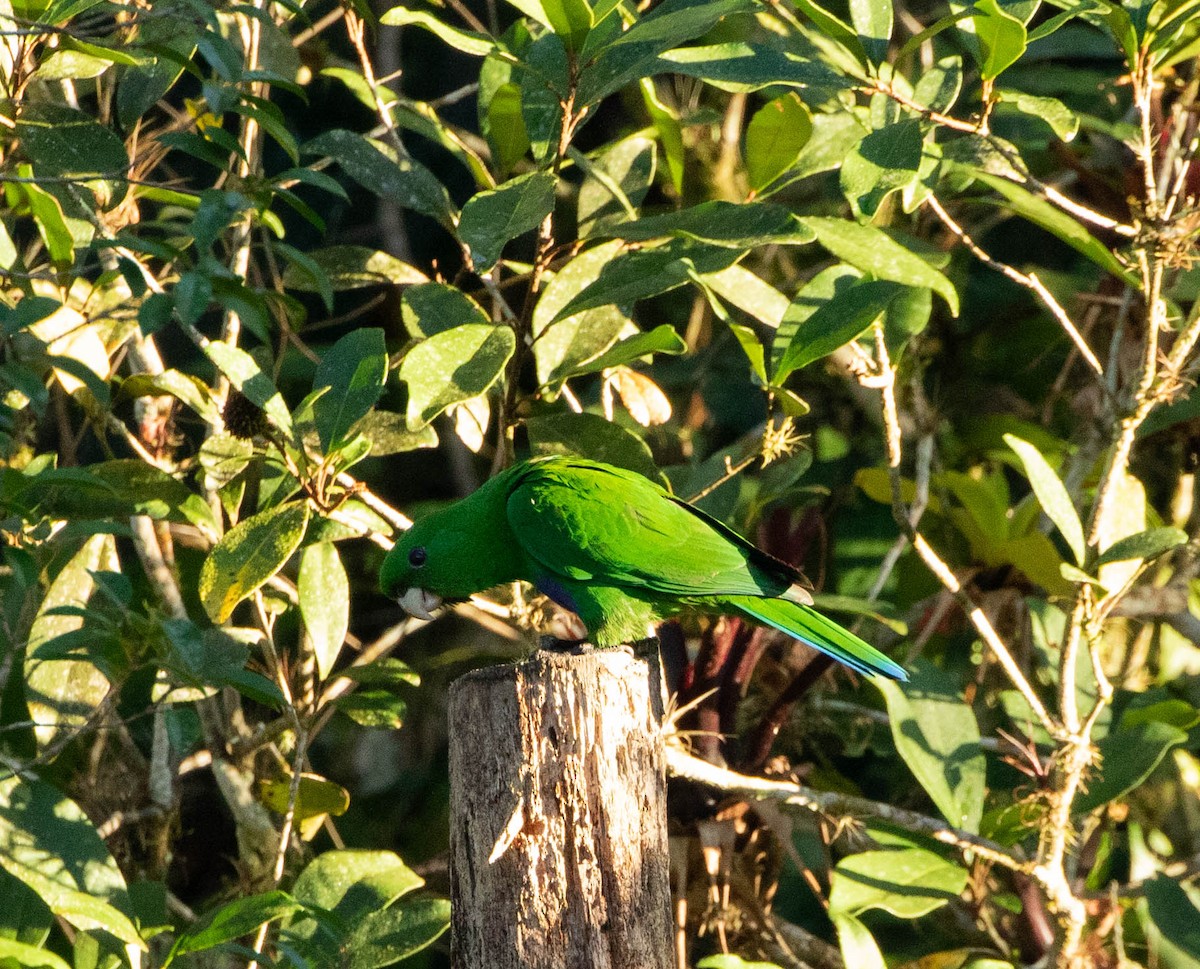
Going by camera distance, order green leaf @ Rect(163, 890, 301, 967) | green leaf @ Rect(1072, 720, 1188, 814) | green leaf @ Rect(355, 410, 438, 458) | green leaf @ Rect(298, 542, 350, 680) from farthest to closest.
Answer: green leaf @ Rect(1072, 720, 1188, 814)
green leaf @ Rect(355, 410, 438, 458)
green leaf @ Rect(298, 542, 350, 680)
green leaf @ Rect(163, 890, 301, 967)

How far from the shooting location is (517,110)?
10.7 ft

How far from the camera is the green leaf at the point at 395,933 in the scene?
2.91 m

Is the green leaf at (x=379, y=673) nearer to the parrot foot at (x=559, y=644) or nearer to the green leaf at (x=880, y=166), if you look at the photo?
the parrot foot at (x=559, y=644)

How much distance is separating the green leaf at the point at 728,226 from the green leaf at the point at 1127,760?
1.47 metres

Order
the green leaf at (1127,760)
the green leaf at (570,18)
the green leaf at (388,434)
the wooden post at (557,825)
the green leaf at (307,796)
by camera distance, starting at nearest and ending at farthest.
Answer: the wooden post at (557,825) → the green leaf at (570,18) → the green leaf at (388,434) → the green leaf at (1127,760) → the green leaf at (307,796)

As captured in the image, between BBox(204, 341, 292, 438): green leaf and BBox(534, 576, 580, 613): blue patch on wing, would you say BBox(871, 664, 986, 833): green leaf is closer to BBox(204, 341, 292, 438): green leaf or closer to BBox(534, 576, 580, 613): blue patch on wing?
BBox(534, 576, 580, 613): blue patch on wing

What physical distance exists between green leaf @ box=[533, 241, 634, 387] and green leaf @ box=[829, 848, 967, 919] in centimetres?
135

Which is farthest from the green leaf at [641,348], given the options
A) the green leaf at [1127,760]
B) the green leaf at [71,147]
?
the green leaf at [1127,760]

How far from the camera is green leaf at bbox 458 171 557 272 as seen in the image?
2.79m

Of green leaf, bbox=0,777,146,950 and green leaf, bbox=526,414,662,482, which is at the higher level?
green leaf, bbox=526,414,662,482

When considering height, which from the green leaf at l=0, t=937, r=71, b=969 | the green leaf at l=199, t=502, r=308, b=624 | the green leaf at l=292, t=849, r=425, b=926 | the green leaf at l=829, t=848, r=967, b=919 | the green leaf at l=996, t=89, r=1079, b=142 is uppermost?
the green leaf at l=996, t=89, r=1079, b=142

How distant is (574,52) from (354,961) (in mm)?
1992

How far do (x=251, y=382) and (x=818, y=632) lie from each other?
4.43 ft

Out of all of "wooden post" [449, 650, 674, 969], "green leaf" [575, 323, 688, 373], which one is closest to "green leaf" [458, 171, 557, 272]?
"green leaf" [575, 323, 688, 373]
